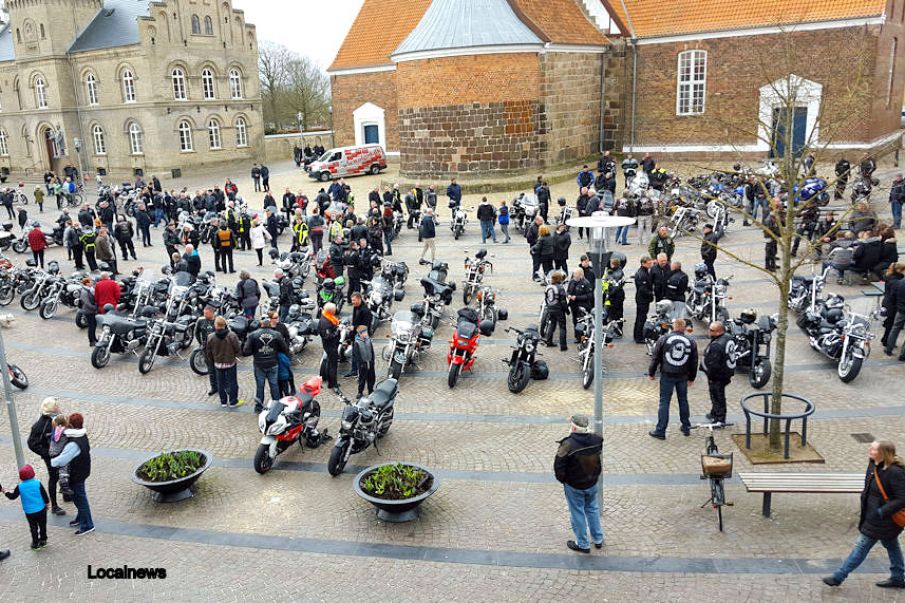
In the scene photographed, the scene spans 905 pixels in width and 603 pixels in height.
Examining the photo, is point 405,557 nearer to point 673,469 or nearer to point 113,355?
point 673,469

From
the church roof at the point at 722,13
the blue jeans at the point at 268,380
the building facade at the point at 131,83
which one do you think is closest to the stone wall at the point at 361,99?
the building facade at the point at 131,83

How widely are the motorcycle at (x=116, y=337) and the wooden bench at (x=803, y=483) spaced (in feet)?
36.8

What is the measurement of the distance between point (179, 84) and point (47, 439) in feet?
139

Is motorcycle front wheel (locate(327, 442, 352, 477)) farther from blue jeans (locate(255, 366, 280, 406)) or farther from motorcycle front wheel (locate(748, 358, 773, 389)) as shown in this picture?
motorcycle front wheel (locate(748, 358, 773, 389))

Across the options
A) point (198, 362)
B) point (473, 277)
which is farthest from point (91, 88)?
point (198, 362)

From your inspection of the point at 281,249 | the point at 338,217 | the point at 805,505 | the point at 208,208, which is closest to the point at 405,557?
the point at 805,505

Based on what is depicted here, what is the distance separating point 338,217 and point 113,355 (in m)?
8.20

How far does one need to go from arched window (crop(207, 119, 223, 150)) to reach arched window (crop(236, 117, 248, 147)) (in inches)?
63.8

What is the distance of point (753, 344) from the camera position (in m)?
12.1

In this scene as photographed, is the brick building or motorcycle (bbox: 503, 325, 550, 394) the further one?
the brick building

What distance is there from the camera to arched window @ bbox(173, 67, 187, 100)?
46394 millimetres

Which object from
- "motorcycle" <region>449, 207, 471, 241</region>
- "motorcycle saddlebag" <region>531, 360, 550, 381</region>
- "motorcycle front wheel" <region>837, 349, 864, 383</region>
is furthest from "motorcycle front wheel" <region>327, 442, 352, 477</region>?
"motorcycle" <region>449, 207, 471, 241</region>

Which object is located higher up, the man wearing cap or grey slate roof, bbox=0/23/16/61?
grey slate roof, bbox=0/23/16/61

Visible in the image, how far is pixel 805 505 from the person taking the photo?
8.63m
